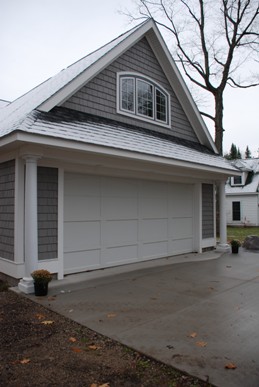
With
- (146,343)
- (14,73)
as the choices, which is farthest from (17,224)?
(14,73)

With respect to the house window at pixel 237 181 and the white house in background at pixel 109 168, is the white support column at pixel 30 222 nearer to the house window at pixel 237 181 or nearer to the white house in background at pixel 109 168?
the white house in background at pixel 109 168

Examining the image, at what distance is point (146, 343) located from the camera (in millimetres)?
3760

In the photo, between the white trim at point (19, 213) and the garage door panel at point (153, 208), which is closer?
the white trim at point (19, 213)

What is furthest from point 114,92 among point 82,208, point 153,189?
point 82,208

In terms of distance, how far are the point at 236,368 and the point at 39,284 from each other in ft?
11.6

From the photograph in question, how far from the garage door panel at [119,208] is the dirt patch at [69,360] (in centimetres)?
372

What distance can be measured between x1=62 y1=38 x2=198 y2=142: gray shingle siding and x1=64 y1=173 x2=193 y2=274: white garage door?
1.65 metres

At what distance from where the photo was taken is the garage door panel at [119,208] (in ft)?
26.3

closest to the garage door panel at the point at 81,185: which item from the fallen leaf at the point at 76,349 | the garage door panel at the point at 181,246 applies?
the garage door panel at the point at 181,246

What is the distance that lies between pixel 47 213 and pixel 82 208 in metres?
1.07

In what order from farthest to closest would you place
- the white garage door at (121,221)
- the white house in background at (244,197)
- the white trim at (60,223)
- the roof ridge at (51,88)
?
1. the white house in background at (244,197)
2. the white garage door at (121,221)
3. the roof ridge at (51,88)
4. the white trim at (60,223)

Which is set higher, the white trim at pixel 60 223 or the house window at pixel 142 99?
the house window at pixel 142 99

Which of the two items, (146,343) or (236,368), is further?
(146,343)

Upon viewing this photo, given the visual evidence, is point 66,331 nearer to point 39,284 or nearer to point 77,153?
point 39,284
